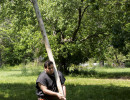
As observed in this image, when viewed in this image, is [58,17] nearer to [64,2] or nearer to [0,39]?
[64,2]

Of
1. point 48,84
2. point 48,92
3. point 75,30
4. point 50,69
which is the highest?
point 75,30

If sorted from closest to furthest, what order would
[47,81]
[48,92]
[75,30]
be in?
[48,92] < [47,81] < [75,30]

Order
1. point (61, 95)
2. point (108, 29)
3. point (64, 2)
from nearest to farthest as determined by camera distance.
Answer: point (61, 95) → point (64, 2) → point (108, 29)

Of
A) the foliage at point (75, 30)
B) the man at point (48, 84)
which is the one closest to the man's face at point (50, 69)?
the man at point (48, 84)

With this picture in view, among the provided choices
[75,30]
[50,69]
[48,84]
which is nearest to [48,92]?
[48,84]

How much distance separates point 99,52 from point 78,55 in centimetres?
196

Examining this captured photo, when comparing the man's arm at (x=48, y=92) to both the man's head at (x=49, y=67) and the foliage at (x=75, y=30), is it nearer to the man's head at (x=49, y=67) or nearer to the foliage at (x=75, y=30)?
the man's head at (x=49, y=67)

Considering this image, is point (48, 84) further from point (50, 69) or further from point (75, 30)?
point (75, 30)

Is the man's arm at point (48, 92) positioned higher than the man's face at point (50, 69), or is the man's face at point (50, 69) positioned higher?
the man's face at point (50, 69)

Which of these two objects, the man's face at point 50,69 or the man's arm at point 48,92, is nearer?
the man's arm at point 48,92

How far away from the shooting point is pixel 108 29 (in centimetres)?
2255

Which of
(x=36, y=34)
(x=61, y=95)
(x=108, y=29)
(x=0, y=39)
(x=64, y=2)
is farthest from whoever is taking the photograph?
(x=0, y=39)

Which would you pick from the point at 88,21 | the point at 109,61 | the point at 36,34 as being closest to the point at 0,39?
the point at 109,61

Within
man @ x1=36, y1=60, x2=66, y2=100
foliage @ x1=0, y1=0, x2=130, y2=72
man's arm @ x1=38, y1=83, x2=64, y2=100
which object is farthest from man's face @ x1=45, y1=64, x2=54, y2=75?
foliage @ x1=0, y1=0, x2=130, y2=72
